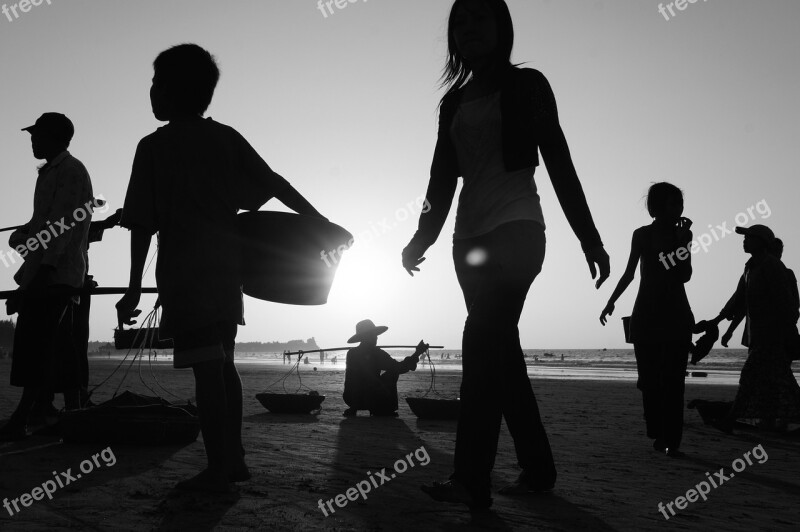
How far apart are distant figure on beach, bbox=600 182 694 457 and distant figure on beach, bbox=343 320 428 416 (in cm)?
313

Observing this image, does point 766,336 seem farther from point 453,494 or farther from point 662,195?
point 453,494

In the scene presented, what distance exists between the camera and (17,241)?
534cm

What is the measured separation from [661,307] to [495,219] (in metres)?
3.03

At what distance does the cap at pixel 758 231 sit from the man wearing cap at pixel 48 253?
235 inches

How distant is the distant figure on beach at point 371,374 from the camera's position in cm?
812

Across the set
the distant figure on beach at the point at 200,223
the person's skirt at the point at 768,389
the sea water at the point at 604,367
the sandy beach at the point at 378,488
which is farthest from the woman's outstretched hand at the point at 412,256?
the sea water at the point at 604,367

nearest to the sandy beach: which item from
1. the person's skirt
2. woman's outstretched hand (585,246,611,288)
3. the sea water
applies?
the person's skirt

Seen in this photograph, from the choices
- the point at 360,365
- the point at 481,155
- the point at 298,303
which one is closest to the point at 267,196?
the point at 298,303

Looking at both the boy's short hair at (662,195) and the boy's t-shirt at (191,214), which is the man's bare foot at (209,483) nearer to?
the boy's t-shirt at (191,214)

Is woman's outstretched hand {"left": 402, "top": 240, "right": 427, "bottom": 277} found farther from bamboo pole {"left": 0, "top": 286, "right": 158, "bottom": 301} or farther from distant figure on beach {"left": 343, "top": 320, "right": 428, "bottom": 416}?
distant figure on beach {"left": 343, "top": 320, "right": 428, "bottom": 416}

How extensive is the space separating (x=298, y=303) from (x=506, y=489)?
1.33 metres

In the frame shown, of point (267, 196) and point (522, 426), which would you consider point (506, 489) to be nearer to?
point (522, 426)

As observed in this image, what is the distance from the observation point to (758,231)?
673 cm

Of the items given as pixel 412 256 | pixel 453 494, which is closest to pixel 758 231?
pixel 412 256
